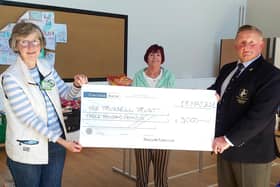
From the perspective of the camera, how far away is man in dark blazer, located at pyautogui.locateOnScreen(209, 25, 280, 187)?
1744mm

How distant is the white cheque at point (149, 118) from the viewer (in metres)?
1.89

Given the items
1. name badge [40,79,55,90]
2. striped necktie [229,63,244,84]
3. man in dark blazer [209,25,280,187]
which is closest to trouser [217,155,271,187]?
man in dark blazer [209,25,280,187]

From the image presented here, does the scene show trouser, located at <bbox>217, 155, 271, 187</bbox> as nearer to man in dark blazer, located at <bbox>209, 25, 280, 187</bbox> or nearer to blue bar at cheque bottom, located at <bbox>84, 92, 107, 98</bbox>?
man in dark blazer, located at <bbox>209, 25, 280, 187</bbox>

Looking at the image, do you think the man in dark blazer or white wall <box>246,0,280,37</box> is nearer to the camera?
the man in dark blazer

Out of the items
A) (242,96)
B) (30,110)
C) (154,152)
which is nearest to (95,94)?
(30,110)

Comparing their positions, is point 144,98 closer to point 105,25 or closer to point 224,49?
point 105,25

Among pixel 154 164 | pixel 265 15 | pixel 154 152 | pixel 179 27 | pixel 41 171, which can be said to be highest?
pixel 265 15

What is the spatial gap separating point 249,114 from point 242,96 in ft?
0.39

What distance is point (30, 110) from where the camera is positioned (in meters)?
1.54

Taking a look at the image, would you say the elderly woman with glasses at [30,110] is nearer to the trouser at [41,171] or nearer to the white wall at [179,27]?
the trouser at [41,171]

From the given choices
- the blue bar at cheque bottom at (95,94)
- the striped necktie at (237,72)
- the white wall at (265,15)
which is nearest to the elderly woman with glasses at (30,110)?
the blue bar at cheque bottom at (95,94)

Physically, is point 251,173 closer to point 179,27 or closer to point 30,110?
point 30,110

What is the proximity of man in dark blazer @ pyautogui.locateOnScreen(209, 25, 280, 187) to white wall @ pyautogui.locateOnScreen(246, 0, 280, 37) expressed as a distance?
15.2ft

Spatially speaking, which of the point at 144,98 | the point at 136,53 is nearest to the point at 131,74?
the point at 136,53
